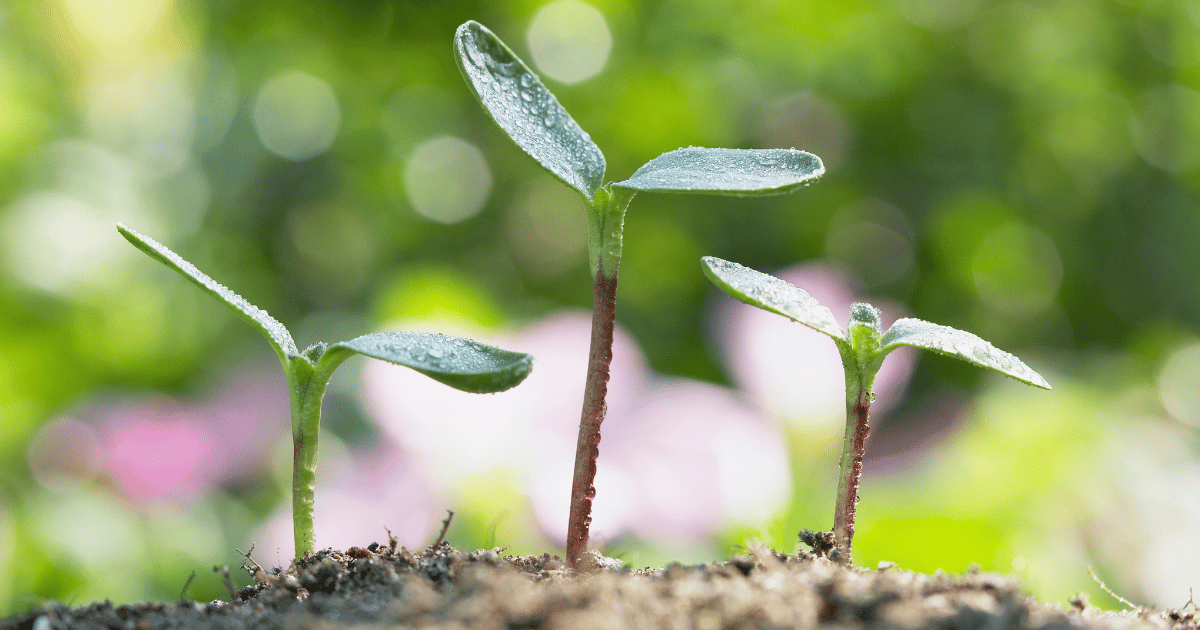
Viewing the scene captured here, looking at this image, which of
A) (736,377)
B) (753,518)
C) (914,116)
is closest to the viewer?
(753,518)

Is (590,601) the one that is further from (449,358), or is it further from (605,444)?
(605,444)

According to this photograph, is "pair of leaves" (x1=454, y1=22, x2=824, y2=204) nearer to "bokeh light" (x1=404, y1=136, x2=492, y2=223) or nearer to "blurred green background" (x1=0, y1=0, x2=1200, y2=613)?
"blurred green background" (x1=0, y1=0, x2=1200, y2=613)

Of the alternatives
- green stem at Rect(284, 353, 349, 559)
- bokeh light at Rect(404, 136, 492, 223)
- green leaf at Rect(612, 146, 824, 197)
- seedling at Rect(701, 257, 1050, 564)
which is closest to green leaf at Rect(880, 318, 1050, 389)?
seedling at Rect(701, 257, 1050, 564)

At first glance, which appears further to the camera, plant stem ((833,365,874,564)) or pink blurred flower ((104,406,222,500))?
pink blurred flower ((104,406,222,500))

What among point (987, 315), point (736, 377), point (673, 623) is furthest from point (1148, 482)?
point (673, 623)

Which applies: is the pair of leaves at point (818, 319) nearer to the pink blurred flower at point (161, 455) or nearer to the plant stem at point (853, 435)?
the plant stem at point (853, 435)

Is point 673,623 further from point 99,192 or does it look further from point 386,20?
point 386,20

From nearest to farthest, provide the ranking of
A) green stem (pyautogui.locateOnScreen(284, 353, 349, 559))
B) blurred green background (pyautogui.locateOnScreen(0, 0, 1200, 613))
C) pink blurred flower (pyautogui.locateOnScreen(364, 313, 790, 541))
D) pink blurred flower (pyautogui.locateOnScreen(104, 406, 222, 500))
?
1. green stem (pyautogui.locateOnScreen(284, 353, 349, 559))
2. pink blurred flower (pyautogui.locateOnScreen(364, 313, 790, 541))
3. pink blurred flower (pyautogui.locateOnScreen(104, 406, 222, 500))
4. blurred green background (pyautogui.locateOnScreen(0, 0, 1200, 613))
